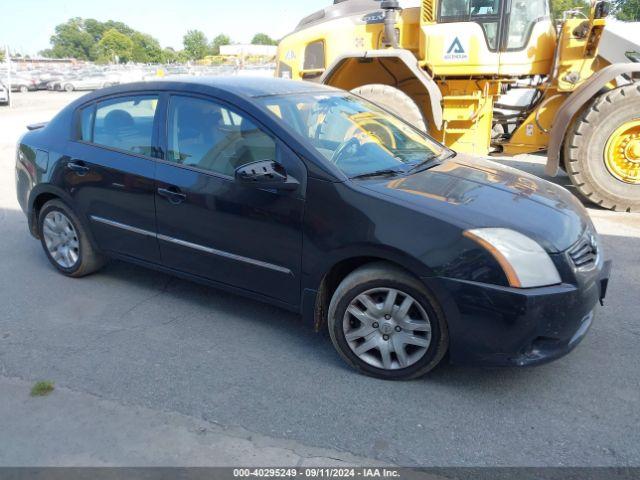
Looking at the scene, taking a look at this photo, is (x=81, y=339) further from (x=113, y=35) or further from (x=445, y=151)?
(x=113, y=35)

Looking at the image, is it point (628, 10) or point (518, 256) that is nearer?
point (518, 256)

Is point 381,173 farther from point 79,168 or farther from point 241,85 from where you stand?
point 79,168

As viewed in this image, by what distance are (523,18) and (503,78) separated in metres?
0.79

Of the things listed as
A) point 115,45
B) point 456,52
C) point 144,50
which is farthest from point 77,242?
point 115,45

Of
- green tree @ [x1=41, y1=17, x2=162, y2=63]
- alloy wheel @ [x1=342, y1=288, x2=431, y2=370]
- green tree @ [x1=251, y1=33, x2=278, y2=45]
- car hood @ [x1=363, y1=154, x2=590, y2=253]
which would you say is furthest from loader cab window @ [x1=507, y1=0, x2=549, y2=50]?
green tree @ [x1=251, y1=33, x2=278, y2=45]

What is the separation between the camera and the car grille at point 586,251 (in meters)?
3.02

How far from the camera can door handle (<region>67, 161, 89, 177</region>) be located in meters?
4.37

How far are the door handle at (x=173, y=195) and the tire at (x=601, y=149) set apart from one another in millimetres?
4938

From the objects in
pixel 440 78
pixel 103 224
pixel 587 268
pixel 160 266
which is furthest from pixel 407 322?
pixel 440 78

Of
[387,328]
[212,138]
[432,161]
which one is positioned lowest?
[387,328]

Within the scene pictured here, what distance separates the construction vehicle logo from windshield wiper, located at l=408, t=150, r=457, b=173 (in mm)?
3827

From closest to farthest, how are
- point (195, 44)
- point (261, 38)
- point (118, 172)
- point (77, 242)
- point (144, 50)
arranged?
point (118, 172) → point (77, 242) → point (144, 50) → point (195, 44) → point (261, 38)

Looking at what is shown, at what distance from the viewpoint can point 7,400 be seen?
3.11 m

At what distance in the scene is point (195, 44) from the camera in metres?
114
